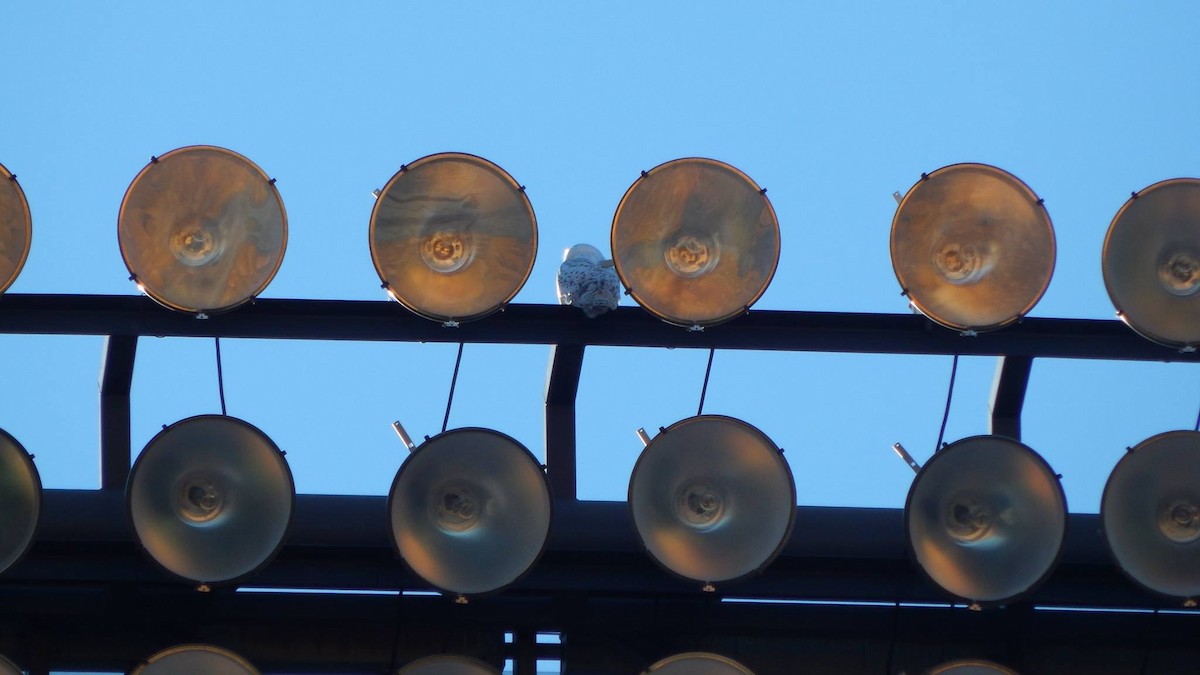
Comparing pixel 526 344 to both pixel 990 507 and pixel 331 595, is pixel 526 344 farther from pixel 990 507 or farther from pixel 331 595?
pixel 990 507

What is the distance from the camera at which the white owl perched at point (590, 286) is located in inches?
214

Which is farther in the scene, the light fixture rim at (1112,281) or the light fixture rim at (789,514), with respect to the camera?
the light fixture rim at (1112,281)

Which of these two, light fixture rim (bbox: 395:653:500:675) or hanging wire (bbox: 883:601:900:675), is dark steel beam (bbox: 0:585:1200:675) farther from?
light fixture rim (bbox: 395:653:500:675)

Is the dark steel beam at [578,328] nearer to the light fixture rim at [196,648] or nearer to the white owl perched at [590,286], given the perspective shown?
the white owl perched at [590,286]

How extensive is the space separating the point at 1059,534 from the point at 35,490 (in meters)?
3.69

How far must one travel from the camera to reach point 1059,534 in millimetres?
5398

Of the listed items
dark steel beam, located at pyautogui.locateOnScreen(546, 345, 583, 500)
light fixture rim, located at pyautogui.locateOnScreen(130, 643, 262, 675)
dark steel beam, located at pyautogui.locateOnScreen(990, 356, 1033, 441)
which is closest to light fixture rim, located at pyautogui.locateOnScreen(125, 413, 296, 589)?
light fixture rim, located at pyautogui.locateOnScreen(130, 643, 262, 675)

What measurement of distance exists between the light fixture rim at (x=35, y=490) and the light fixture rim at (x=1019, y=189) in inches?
127

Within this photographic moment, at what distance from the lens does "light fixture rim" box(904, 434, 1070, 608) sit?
5.34 m

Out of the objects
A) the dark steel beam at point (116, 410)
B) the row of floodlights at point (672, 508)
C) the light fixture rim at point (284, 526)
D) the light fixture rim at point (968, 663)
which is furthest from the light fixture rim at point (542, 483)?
the light fixture rim at point (968, 663)

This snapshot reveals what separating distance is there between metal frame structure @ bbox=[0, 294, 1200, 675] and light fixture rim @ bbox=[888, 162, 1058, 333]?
108 millimetres

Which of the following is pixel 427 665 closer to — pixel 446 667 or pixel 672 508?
pixel 446 667

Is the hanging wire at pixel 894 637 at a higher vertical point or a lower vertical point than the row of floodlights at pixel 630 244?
lower

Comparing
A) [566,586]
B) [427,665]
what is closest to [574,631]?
[566,586]
